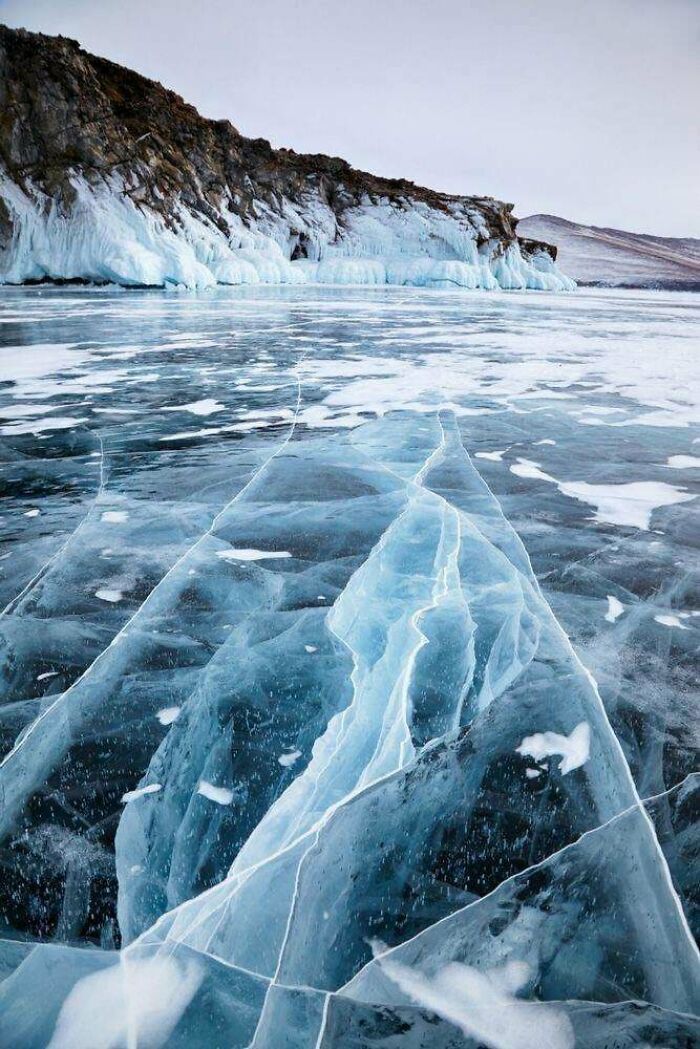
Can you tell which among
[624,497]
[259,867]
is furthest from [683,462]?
[259,867]

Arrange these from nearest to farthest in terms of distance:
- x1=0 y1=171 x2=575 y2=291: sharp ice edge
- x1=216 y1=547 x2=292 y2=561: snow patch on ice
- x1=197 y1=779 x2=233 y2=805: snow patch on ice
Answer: x1=197 y1=779 x2=233 y2=805: snow patch on ice → x1=216 y1=547 x2=292 y2=561: snow patch on ice → x1=0 y1=171 x2=575 y2=291: sharp ice edge

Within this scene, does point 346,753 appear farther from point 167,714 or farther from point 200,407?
point 200,407

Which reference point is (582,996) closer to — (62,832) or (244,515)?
(62,832)

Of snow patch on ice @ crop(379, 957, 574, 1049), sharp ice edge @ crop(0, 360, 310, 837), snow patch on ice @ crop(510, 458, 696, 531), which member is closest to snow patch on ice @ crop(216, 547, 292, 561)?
sharp ice edge @ crop(0, 360, 310, 837)

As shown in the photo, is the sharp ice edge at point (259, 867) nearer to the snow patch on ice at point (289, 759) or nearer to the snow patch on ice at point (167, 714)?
the snow patch on ice at point (289, 759)

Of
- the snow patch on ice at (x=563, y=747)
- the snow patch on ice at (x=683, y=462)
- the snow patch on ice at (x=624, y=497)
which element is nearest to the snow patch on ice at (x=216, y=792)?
the snow patch on ice at (x=563, y=747)

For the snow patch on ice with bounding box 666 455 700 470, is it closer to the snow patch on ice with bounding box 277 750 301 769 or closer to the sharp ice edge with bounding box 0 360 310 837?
the sharp ice edge with bounding box 0 360 310 837
